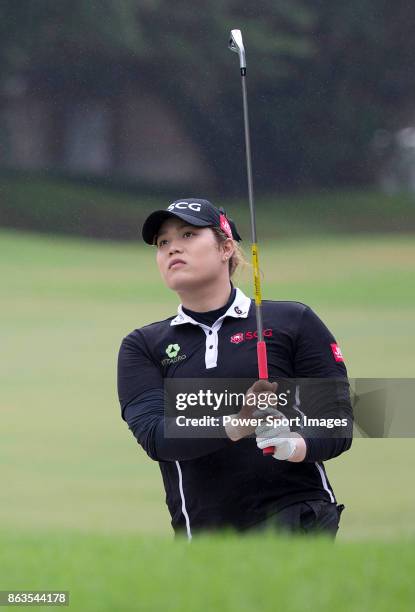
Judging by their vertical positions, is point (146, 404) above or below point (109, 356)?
below

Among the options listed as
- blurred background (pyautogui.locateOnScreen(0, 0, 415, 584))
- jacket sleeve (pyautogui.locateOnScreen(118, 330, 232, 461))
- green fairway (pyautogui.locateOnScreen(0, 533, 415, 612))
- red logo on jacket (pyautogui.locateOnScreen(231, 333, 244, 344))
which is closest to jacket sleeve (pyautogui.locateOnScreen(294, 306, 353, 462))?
red logo on jacket (pyautogui.locateOnScreen(231, 333, 244, 344))

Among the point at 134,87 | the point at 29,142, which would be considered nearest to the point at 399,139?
the point at 134,87

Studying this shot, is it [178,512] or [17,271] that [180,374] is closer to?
[178,512]

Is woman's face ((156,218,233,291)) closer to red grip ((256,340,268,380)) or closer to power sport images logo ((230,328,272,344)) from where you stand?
power sport images logo ((230,328,272,344))

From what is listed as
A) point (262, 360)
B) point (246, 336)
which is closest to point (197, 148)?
point (246, 336)

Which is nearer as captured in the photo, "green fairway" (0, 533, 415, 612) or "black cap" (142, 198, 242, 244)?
"green fairway" (0, 533, 415, 612)

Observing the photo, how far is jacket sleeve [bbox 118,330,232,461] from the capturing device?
3969 millimetres

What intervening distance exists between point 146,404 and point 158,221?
53 cm

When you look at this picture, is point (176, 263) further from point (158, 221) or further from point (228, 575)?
point (228, 575)

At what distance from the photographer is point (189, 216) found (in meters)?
4.27

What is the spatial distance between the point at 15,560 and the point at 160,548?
0.34m

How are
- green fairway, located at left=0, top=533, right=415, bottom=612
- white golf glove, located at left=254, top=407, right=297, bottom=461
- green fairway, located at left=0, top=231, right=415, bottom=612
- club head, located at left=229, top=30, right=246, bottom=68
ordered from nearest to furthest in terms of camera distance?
green fairway, located at left=0, top=533, right=415, bottom=612, green fairway, located at left=0, top=231, right=415, bottom=612, white golf glove, located at left=254, top=407, right=297, bottom=461, club head, located at left=229, top=30, right=246, bottom=68

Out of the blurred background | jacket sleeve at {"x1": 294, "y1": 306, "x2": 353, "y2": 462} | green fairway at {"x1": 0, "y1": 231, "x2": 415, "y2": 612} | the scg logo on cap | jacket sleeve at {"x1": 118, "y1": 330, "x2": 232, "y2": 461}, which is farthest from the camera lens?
the blurred background

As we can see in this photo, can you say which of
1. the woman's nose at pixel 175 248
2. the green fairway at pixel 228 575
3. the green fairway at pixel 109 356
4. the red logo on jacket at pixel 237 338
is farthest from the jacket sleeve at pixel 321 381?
the green fairway at pixel 109 356
